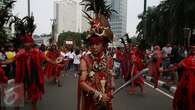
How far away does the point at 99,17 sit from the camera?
6.02 m

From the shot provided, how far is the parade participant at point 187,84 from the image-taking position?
872cm

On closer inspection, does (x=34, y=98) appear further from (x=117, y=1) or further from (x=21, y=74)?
(x=117, y=1)

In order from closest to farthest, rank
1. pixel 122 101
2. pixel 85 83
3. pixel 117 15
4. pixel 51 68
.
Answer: pixel 85 83
pixel 117 15
pixel 122 101
pixel 51 68

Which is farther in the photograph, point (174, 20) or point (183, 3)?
point (174, 20)

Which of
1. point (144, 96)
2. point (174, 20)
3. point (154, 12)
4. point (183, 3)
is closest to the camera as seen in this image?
point (144, 96)

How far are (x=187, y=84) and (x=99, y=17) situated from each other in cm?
342

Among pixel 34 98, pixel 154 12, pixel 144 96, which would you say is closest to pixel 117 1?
pixel 34 98

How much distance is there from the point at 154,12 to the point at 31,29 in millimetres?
57133

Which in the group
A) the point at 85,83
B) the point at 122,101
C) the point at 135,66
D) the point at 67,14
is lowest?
the point at 122,101

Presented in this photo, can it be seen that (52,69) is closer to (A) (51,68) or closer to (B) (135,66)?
(A) (51,68)

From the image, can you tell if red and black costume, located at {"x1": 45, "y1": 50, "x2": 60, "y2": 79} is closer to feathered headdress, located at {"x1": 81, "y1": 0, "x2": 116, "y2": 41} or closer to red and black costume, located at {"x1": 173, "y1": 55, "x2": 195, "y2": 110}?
red and black costume, located at {"x1": 173, "y1": 55, "x2": 195, "y2": 110}

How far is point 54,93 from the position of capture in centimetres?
1670

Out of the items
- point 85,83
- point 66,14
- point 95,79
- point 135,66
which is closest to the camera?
point 85,83

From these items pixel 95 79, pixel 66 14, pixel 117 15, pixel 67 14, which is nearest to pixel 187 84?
pixel 117 15
